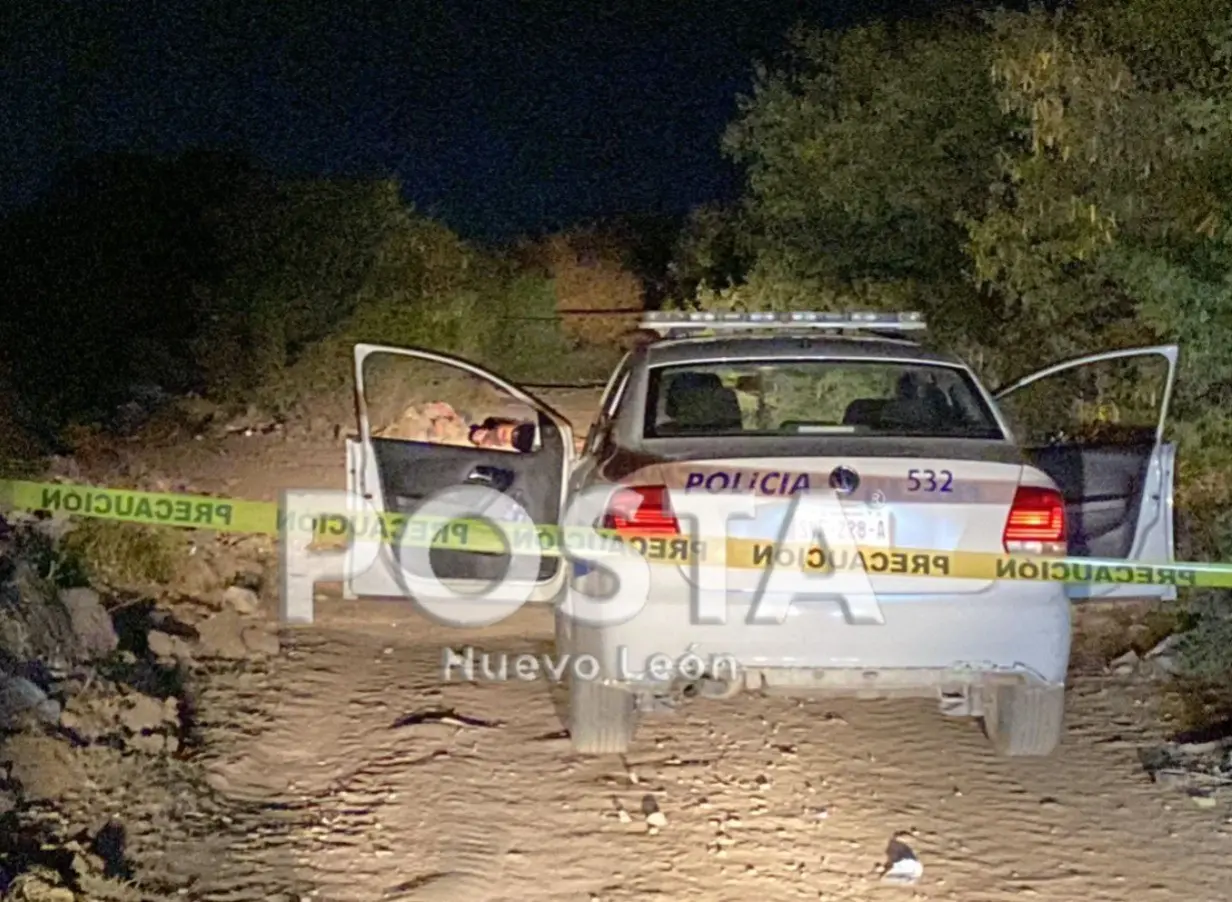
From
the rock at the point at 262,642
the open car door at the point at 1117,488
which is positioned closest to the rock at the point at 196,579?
the rock at the point at 262,642

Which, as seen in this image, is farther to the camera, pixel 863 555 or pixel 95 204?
pixel 95 204

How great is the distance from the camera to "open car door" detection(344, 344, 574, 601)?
673 centimetres

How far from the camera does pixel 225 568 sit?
29.6 ft

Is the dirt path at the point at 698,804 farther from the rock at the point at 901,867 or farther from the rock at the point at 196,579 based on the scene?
the rock at the point at 196,579

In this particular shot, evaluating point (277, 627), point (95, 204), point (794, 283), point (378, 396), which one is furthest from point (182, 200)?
point (277, 627)

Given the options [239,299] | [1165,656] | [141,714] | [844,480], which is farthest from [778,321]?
[239,299]

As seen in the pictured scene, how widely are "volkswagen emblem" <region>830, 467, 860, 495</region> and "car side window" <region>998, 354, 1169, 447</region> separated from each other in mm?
3090

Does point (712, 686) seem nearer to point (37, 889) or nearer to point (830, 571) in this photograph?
point (830, 571)

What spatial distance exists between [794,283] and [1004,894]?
32.4ft

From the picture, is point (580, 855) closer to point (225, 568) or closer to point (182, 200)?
point (225, 568)

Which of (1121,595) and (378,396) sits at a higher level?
(378,396)

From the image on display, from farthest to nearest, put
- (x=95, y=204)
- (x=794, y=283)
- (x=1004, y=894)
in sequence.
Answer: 1. (x=95, y=204)
2. (x=794, y=283)
3. (x=1004, y=894)

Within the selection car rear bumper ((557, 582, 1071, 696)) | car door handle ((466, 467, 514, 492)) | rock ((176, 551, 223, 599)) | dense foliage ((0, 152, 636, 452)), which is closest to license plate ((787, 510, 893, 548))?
car rear bumper ((557, 582, 1071, 696))

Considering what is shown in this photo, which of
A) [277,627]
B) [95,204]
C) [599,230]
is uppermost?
[599,230]
